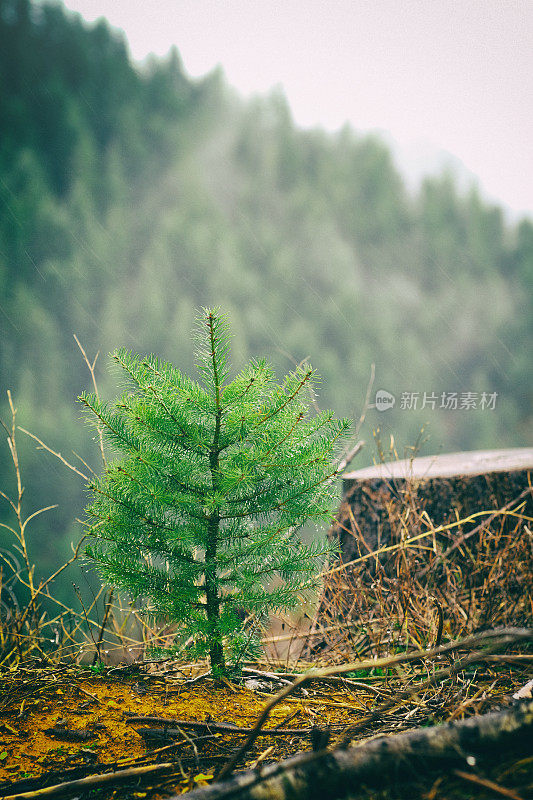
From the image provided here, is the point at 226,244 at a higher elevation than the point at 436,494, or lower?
higher

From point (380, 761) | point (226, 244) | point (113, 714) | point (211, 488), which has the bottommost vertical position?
point (113, 714)

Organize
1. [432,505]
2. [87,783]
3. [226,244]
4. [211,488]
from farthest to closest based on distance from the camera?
[226,244] < [432,505] < [211,488] < [87,783]

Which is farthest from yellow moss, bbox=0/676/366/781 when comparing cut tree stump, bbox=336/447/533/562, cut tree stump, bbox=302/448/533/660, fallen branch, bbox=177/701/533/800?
cut tree stump, bbox=336/447/533/562

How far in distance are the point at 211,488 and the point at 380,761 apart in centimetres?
71

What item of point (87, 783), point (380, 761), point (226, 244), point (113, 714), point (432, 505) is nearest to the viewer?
point (380, 761)

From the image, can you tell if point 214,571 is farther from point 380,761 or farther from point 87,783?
point 380,761

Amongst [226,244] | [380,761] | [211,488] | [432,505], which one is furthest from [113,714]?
[226,244]

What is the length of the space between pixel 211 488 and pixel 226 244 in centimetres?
2698

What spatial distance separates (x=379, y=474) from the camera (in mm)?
2195

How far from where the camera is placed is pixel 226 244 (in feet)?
88.2

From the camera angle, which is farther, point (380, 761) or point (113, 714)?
point (113, 714)

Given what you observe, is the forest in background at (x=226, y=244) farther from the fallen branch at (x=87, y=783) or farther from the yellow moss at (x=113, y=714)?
the fallen branch at (x=87, y=783)

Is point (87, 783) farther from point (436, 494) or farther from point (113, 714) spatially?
point (436, 494)

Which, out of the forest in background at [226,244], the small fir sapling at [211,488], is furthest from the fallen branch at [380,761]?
the forest in background at [226,244]
